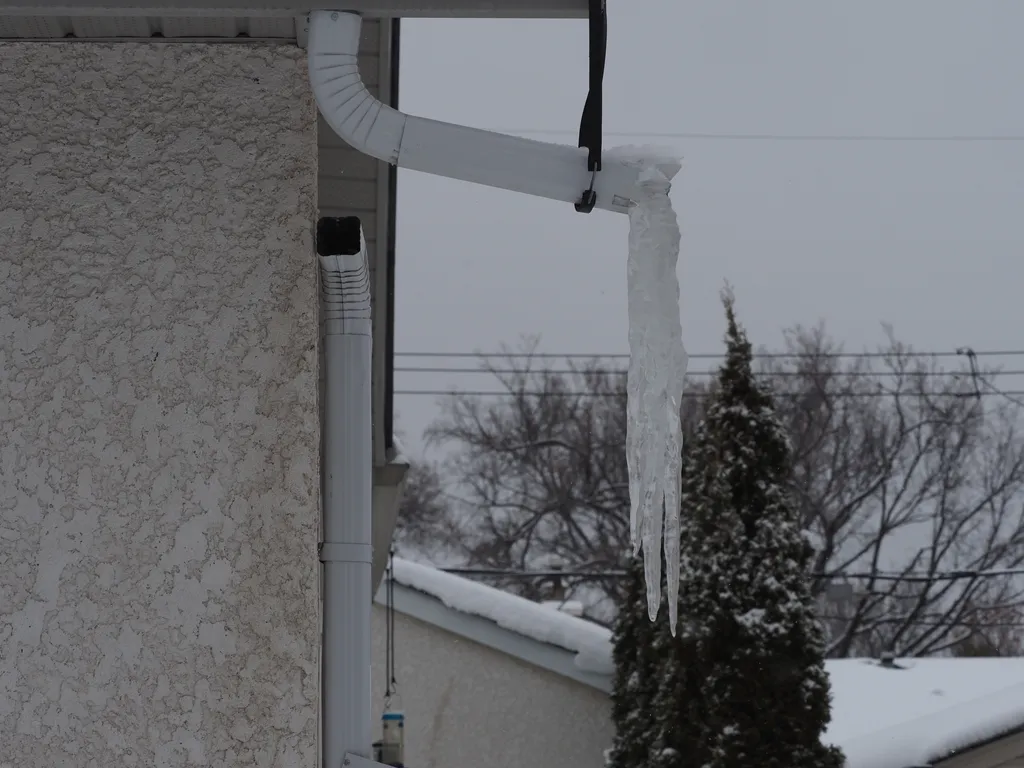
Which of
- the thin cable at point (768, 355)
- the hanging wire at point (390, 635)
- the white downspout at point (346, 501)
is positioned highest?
the thin cable at point (768, 355)

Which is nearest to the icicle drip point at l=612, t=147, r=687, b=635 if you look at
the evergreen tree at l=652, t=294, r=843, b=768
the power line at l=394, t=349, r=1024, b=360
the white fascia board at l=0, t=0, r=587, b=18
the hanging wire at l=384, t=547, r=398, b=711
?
the white fascia board at l=0, t=0, r=587, b=18

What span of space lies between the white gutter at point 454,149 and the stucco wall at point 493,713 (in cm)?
677

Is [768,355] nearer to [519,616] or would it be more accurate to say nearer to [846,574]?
[846,574]

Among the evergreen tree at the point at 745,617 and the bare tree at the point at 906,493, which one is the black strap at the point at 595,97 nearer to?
the evergreen tree at the point at 745,617

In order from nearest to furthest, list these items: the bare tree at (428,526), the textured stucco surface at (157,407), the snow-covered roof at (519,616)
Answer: the textured stucco surface at (157,407), the snow-covered roof at (519,616), the bare tree at (428,526)

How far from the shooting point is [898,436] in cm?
2069

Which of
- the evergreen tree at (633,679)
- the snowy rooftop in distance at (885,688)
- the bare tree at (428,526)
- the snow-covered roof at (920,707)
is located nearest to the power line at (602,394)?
the bare tree at (428,526)

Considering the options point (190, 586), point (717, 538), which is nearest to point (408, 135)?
point (190, 586)

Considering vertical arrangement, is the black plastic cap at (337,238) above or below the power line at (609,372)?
below

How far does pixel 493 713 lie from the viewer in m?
8.36

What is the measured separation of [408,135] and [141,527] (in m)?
0.79

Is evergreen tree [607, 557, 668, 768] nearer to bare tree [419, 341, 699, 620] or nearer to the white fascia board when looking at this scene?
the white fascia board

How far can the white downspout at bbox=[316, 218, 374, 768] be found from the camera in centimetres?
216

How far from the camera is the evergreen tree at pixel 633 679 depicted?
736cm
